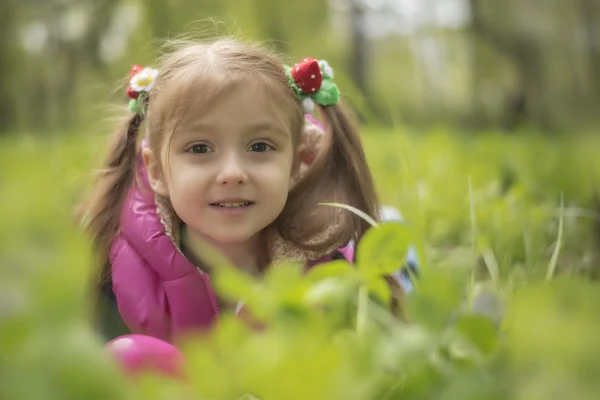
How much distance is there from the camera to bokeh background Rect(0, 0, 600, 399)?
Answer: 28 cm

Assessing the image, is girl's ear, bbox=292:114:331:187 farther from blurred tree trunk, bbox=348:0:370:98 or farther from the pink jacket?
blurred tree trunk, bbox=348:0:370:98

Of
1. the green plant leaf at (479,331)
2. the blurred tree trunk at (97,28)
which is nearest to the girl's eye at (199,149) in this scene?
the green plant leaf at (479,331)

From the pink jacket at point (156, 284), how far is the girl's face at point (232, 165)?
2.9 inches

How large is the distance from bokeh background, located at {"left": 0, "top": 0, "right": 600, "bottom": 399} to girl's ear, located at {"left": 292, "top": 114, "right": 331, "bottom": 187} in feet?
0.44

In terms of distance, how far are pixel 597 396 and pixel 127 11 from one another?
822 centimetres

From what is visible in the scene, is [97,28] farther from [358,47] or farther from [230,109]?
[230,109]

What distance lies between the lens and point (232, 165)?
1.14m

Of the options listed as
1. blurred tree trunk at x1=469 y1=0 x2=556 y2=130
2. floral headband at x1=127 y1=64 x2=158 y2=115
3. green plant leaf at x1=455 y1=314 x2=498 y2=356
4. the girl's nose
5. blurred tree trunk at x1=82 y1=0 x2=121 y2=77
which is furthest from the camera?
blurred tree trunk at x1=82 y1=0 x2=121 y2=77

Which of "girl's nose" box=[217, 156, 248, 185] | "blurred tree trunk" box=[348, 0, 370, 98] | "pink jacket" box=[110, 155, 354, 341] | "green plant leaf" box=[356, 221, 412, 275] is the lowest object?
"blurred tree trunk" box=[348, 0, 370, 98]

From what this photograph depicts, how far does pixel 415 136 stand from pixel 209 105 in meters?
3.62

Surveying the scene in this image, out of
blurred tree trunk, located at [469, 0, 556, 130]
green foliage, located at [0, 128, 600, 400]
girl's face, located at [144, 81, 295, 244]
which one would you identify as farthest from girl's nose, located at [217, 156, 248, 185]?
blurred tree trunk, located at [469, 0, 556, 130]

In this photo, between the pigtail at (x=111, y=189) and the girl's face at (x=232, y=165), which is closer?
the girl's face at (x=232, y=165)

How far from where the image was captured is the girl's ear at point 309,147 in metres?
1.34

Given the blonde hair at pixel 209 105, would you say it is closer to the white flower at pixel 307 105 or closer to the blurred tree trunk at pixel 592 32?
the white flower at pixel 307 105
